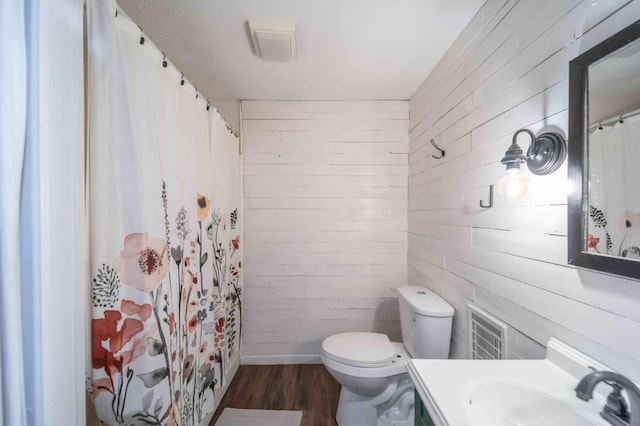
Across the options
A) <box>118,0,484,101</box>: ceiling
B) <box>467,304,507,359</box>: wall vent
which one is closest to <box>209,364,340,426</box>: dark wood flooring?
<box>467,304,507,359</box>: wall vent

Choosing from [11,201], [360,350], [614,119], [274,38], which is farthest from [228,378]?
[614,119]

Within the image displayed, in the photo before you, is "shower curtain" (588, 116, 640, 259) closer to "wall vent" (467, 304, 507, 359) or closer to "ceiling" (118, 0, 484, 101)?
"wall vent" (467, 304, 507, 359)

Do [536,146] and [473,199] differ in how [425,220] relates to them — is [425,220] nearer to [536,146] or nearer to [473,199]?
[473,199]

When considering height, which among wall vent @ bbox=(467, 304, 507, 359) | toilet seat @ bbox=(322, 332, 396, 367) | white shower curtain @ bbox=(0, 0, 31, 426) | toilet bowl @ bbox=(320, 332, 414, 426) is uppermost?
white shower curtain @ bbox=(0, 0, 31, 426)

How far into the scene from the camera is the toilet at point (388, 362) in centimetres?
136

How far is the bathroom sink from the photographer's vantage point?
0.64 metres

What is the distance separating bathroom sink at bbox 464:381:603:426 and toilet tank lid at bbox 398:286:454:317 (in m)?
0.62

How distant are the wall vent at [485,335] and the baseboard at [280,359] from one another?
1.34 meters

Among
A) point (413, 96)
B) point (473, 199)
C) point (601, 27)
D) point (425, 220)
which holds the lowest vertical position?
point (425, 220)

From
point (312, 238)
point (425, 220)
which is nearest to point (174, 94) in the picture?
point (312, 238)

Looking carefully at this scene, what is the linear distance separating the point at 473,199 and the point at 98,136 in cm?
151

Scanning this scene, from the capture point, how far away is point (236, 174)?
6.32 ft

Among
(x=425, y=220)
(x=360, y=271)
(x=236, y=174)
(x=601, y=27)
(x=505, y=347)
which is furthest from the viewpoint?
(x=360, y=271)

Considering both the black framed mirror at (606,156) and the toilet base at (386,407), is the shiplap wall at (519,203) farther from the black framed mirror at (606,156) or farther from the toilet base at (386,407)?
the toilet base at (386,407)
